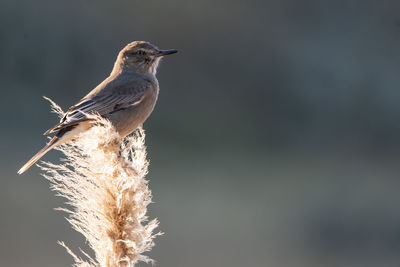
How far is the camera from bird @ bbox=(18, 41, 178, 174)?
4109 mm

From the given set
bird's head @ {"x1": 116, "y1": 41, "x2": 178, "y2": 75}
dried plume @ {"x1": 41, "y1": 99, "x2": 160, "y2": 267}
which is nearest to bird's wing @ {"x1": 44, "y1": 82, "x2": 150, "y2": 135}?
bird's head @ {"x1": 116, "y1": 41, "x2": 178, "y2": 75}

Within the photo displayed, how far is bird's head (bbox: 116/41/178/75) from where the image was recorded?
214 inches

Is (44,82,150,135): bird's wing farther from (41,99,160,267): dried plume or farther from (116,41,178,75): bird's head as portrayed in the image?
(41,99,160,267): dried plume

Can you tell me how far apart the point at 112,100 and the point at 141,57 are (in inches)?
33.6

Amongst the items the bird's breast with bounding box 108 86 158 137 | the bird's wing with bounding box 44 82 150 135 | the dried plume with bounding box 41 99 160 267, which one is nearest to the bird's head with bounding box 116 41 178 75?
the bird's wing with bounding box 44 82 150 135

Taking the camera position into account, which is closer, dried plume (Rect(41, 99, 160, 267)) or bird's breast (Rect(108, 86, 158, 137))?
dried plume (Rect(41, 99, 160, 267))

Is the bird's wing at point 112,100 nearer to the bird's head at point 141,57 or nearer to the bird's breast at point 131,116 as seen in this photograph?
the bird's breast at point 131,116

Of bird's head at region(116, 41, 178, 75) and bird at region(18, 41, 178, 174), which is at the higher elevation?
bird's head at region(116, 41, 178, 75)

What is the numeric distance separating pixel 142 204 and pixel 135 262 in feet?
0.94

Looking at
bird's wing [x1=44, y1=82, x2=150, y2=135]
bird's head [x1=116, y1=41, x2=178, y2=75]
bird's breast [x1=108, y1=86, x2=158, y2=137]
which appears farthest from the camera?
bird's head [x1=116, y1=41, x2=178, y2=75]

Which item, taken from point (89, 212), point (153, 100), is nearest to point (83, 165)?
point (89, 212)

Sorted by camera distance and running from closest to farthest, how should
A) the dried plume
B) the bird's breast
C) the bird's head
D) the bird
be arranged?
the dried plume, the bird, the bird's breast, the bird's head

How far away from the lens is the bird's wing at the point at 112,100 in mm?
4453

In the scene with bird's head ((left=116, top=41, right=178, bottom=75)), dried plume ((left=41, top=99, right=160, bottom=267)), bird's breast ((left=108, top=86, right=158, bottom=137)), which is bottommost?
dried plume ((left=41, top=99, right=160, bottom=267))
